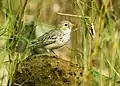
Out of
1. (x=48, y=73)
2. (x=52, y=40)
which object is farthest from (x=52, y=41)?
(x=48, y=73)

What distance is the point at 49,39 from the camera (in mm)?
5168

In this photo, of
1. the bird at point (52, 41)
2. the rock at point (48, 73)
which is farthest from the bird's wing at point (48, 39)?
the rock at point (48, 73)

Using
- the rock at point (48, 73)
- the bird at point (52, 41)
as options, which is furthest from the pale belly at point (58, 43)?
the rock at point (48, 73)

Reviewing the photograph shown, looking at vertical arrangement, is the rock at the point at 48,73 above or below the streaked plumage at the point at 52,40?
below

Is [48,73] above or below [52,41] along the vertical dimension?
below

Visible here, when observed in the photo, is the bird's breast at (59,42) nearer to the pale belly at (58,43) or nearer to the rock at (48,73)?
the pale belly at (58,43)

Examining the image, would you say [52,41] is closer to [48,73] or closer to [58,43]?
[58,43]

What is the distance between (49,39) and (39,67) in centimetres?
56

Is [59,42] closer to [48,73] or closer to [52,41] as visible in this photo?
[52,41]

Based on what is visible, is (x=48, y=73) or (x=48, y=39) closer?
(x=48, y=73)

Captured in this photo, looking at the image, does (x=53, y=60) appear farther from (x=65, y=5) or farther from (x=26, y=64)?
(x=65, y=5)

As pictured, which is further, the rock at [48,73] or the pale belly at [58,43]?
the pale belly at [58,43]

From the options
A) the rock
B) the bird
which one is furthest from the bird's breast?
the rock

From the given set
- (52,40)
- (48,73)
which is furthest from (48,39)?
(48,73)
